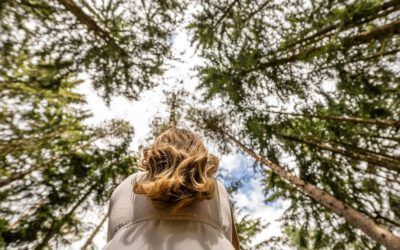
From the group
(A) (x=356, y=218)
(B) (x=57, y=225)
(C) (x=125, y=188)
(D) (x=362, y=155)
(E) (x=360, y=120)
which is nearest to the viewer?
(C) (x=125, y=188)

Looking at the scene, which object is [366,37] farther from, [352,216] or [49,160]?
[49,160]

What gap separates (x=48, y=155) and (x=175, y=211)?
8.28m

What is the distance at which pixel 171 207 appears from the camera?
5.28 ft

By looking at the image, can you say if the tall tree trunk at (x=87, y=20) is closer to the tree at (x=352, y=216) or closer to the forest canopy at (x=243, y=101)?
the forest canopy at (x=243, y=101)

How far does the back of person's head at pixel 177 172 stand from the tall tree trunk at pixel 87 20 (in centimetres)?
581

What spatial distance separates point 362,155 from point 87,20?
7821 millimetres

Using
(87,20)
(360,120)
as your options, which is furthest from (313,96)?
(87,20)

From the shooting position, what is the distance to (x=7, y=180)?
7.04 meters

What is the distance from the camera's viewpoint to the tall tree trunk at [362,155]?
580 cm

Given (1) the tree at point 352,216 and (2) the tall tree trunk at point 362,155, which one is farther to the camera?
(2) the tall tree trunk at point 362,155

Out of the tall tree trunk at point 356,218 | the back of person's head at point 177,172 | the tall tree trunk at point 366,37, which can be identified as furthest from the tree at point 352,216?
the back of person's head at point 177,172

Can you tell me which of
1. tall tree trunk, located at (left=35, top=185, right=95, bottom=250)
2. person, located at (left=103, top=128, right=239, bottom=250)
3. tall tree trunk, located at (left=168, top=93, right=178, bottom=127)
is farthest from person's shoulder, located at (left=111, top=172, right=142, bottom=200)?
tall tree trunk, located at (left=168, top=93, right=178, bottom=127)

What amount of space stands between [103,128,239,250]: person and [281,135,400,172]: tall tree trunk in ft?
18.0

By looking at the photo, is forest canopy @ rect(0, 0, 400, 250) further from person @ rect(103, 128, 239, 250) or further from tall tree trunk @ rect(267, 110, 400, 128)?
person @ rect(103, 128, 239, 250)
